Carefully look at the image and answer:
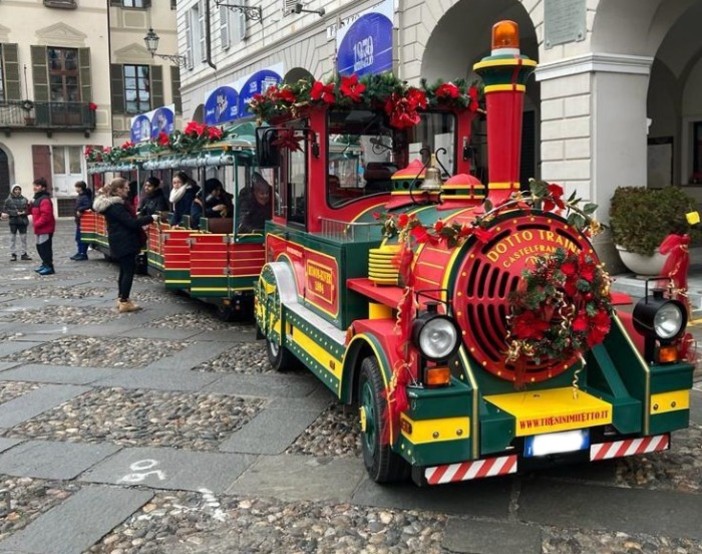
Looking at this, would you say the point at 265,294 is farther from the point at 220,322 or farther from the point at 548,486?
the point at 548,486

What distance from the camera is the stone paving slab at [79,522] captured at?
3.45m

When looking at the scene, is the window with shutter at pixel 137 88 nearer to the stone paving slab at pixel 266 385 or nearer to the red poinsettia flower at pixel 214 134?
the red poinsettia flower at pixel 214 134

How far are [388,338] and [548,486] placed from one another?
46.5 inches

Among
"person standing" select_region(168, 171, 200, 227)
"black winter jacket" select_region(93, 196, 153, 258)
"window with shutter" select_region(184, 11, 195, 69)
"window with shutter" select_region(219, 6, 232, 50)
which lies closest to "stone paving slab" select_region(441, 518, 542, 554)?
"black winter jacket" select_region(93, 196, 153, 258)

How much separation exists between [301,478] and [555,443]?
4.62ft

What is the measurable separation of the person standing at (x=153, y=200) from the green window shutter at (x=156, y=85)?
2239 cm

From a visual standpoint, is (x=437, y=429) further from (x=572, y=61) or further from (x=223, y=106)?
(x=223, y=106)

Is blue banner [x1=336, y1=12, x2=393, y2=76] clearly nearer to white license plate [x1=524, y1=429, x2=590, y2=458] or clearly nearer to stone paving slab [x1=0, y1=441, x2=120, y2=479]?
→ stone paving slab [x1=0, y1=441, x2=120, y2=479]

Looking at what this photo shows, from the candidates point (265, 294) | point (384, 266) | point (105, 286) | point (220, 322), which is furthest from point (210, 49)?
point (384, 266)

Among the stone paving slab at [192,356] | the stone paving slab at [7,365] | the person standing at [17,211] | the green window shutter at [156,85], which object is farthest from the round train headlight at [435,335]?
the green window shutter at [156,85]

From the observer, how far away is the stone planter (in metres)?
9.06

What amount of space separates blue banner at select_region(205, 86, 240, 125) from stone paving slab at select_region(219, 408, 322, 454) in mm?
13566

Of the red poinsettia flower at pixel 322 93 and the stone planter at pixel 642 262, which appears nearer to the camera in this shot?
the red poinsettia flower at pixel 322 93

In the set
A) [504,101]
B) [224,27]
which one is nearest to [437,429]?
[504,101]
